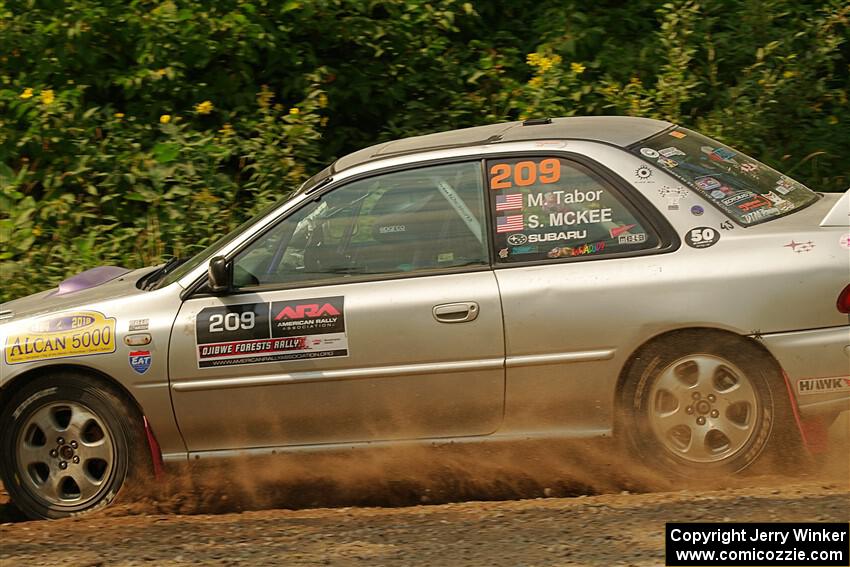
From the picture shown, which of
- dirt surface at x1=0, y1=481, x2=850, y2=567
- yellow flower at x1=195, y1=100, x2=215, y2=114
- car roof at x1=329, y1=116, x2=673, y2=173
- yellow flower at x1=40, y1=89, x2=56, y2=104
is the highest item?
yellow flower at x1=40, y1=89, x2=56, y2=104

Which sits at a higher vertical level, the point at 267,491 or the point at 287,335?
the point at 287,335

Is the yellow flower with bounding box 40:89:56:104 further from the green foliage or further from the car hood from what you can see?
the car hood

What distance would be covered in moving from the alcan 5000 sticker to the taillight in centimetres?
329

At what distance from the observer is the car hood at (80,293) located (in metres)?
5.35

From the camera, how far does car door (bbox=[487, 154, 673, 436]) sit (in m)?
4.68

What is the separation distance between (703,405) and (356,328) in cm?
157

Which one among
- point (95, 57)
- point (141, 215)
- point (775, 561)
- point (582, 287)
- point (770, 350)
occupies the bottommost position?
point (775, 561)

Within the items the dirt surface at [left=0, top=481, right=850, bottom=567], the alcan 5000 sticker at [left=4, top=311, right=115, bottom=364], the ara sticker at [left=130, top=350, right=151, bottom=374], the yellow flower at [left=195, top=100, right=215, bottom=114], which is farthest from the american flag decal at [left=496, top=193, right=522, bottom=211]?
the yellow flower at [left=195, top=100, right=215, bottom=114]

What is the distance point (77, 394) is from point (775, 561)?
327 cm

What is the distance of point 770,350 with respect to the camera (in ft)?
14.9

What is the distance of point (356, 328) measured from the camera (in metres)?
→ 4.87

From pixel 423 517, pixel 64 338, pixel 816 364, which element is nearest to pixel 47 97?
pixel 64 338

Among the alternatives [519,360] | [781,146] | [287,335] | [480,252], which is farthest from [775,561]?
[781,146]

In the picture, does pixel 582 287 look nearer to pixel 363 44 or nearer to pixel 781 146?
pixel 781 146
